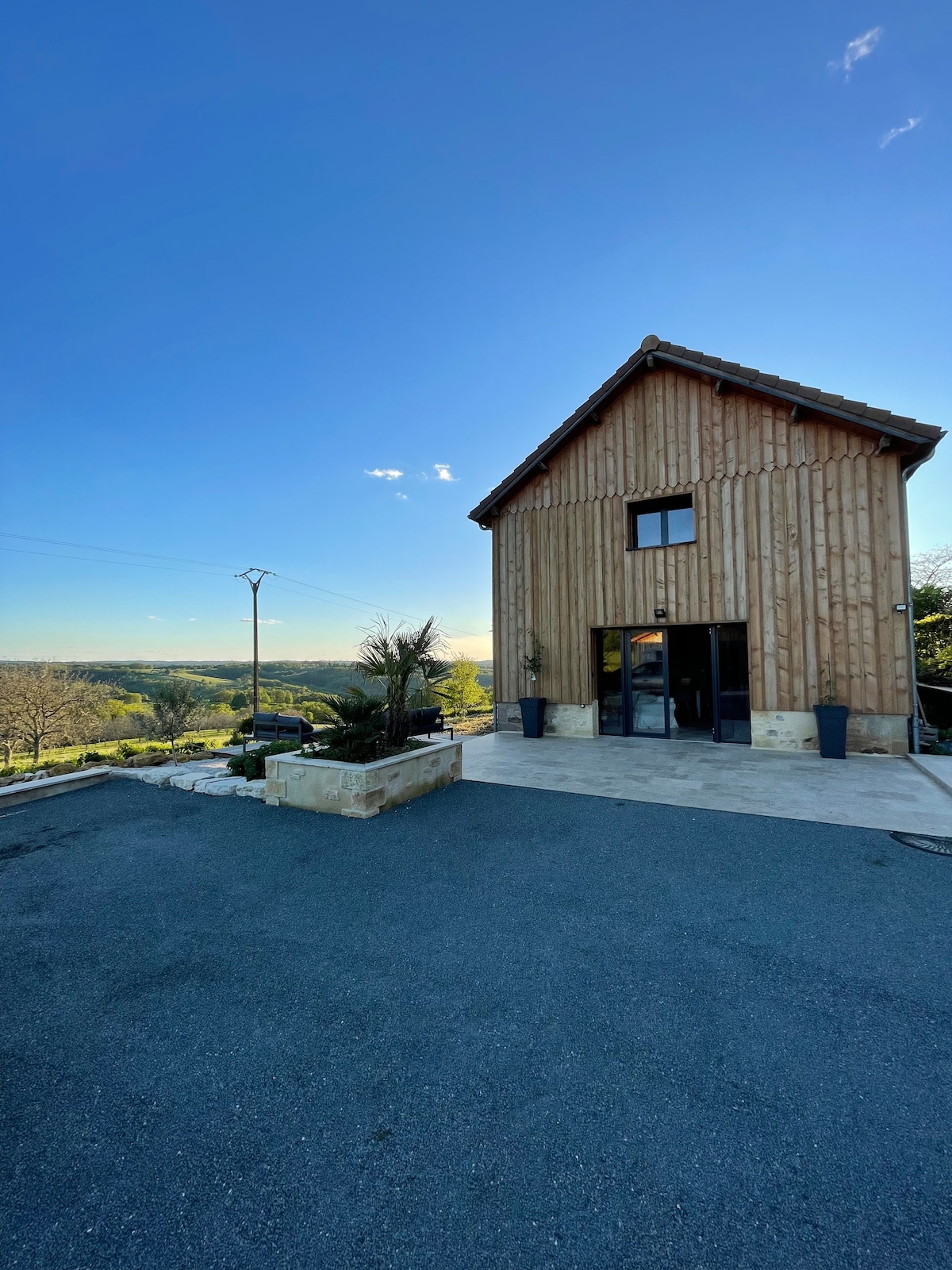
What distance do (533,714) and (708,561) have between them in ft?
14.1

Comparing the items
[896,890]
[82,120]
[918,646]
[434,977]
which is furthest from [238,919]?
[918,646]

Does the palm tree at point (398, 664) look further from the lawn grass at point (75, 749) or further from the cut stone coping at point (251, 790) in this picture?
the lawn grass at point (75, 749)

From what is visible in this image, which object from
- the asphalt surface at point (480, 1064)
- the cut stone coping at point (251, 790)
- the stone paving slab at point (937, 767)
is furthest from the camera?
the stone paving slab at point (937, 767)

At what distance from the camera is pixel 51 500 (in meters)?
22.2

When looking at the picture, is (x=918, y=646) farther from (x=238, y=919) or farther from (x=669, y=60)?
(x=238, y=919)

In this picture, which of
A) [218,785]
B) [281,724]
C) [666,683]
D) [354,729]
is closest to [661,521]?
[666,683]

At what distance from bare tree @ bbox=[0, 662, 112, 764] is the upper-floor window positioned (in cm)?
2465

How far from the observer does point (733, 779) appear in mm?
6035

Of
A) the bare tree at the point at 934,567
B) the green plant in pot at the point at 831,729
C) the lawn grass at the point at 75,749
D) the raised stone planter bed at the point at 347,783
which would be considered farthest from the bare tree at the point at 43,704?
the bare tree at the point at 934,567

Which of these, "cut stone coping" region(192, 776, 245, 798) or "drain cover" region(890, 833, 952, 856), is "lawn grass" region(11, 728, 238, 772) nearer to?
"cut stone coping" region(192, 776, 245, 798)

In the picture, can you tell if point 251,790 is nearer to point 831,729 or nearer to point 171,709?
point 831,729

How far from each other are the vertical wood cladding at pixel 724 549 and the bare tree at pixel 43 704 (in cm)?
2247

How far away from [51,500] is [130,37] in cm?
2122

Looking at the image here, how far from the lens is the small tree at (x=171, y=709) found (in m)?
13.7
